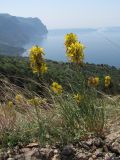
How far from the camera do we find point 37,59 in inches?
160

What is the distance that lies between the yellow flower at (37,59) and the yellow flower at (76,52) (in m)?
0.32

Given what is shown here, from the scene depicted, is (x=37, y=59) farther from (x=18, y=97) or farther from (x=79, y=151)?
(x=18, y=97)

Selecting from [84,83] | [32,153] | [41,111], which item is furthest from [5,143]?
[84,83]

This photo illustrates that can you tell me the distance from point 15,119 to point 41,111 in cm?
40

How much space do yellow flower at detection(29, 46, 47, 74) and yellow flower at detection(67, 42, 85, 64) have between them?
324mm

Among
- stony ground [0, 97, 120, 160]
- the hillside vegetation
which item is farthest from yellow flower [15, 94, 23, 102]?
stony ground [0, 97, 120, 160]

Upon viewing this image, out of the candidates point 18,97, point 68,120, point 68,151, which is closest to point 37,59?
point 68,120

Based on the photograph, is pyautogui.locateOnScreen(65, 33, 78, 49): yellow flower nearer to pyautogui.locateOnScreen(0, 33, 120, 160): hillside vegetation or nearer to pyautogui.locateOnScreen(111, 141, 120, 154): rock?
pyautogui.locateOnScreen(0, 33, 120, 160): hillside vegetation

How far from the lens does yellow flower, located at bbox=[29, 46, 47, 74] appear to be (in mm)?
4055

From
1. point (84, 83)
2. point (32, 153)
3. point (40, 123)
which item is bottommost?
point (32, 153)

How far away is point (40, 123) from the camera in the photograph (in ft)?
14.5

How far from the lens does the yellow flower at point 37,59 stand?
405 centimetres

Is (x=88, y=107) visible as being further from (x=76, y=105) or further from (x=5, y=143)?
(x=5, y=143)


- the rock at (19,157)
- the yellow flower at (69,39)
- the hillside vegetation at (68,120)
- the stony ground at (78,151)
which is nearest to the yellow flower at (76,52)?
the hillside vegetation at (68,120)
